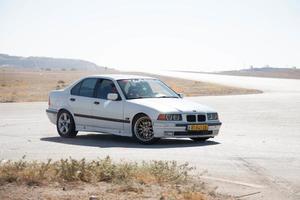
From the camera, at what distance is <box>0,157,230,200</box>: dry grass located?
788cm

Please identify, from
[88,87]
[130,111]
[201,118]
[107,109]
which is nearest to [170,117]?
[201,118]

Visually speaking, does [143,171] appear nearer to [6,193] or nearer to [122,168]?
[122,168]

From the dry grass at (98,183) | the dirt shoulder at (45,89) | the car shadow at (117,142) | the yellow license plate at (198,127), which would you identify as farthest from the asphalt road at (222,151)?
the dirt shoulder at (45,89)

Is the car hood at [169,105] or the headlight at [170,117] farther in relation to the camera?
the car hood at [169,105]

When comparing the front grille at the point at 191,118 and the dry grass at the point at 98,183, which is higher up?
the front grille at the point at 191,118

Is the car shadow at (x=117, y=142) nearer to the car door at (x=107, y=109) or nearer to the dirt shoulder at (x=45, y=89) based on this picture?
the car door at (x=107, y=109)

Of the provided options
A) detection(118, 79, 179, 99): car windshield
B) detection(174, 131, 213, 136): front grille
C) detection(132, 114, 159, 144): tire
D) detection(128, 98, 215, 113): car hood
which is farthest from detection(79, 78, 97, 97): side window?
detection(174, 131, 213, 136): front grille

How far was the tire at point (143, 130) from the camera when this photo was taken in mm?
14563

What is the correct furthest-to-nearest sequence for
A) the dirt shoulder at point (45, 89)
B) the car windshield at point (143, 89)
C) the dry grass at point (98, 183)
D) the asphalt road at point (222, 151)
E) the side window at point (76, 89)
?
the dirt shoulder at point (45, 89) → the side window at point (76, 89) → the car windshield at point (143, 89) → the asphalt road at point (222, 151) → the dry grass at point (98, 183)

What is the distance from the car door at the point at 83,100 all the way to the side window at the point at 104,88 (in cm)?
18

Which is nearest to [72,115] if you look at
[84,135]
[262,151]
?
[84,135]

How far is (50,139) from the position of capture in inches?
623

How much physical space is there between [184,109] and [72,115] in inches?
120

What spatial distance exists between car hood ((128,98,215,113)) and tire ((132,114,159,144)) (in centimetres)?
32
